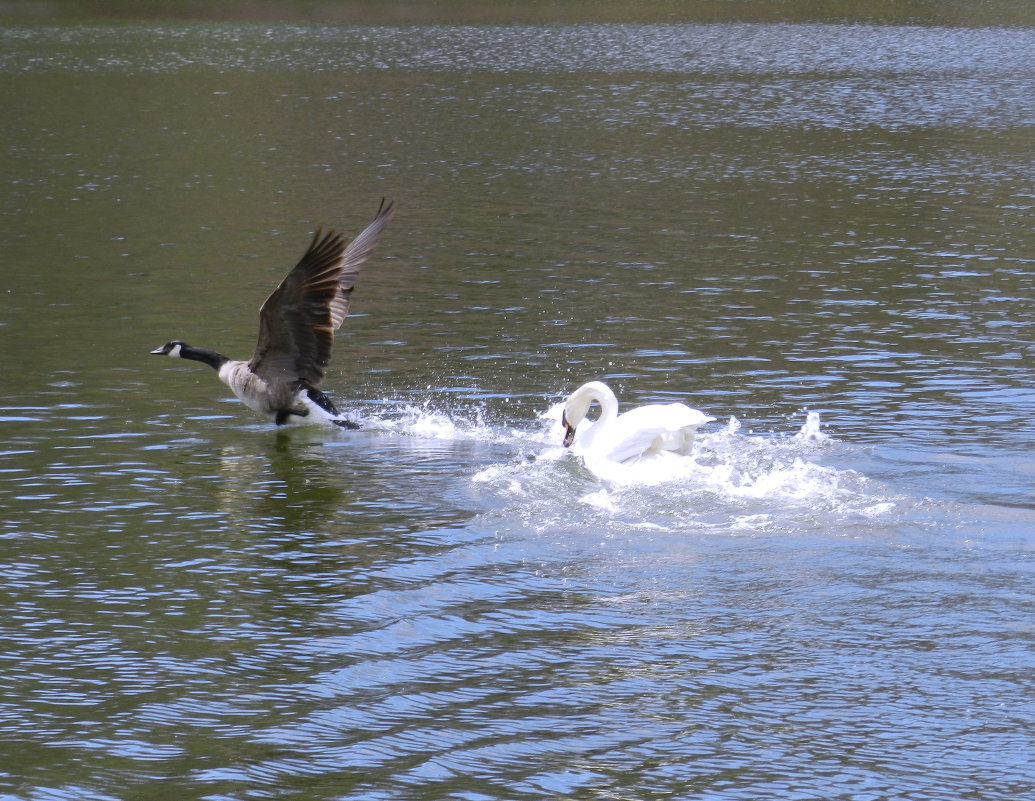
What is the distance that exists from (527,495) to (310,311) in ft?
9.63

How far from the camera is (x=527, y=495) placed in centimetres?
1027

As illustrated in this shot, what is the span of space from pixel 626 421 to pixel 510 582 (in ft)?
7.16

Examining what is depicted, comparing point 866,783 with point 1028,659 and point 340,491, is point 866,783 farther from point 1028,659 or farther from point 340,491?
point 340,491

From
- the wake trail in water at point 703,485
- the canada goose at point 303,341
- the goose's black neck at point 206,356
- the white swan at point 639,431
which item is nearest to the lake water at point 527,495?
the wake trail in water at point 703,485

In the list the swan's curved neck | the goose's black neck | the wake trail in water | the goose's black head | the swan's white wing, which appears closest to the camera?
the wake trail in water

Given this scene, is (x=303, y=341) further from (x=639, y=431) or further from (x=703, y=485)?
(x=703, y=485)

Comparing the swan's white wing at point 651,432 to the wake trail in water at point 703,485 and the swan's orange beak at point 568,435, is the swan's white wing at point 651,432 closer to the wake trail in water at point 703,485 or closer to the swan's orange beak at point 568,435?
the wake trail in water at point 703,485

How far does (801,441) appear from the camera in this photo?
1123 cm

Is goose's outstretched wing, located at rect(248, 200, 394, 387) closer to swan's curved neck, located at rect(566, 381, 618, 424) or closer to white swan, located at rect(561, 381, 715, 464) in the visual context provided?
swan's curved neck, located at rect(566, 381, 618, 424)

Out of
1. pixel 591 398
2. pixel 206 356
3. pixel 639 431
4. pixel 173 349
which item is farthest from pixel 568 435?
pixel 173 349

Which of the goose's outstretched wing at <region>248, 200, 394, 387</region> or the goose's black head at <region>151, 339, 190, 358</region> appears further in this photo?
the goose's black head at <region>151, 339, 190, 358</region>

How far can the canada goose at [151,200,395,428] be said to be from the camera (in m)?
12.0

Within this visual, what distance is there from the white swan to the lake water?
0.66 feet

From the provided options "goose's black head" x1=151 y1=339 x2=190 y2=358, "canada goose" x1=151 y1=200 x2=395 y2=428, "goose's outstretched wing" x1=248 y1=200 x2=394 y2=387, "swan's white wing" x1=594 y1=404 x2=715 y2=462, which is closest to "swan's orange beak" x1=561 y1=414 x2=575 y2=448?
"swan's white wing" x1=594 y1=404 x2=715 y2=462
